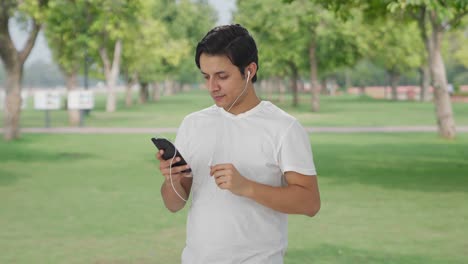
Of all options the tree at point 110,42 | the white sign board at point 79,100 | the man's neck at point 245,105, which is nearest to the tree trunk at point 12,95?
the tree at point 110,42

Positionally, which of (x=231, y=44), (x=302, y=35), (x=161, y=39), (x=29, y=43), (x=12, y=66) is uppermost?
(x=161, y=39)

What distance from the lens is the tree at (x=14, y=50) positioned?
2509 cm

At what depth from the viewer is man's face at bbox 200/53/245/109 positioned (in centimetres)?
322

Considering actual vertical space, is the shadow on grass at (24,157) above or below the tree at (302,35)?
below

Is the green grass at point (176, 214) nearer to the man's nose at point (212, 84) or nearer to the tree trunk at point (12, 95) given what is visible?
the tree trunk at point (12, 95)

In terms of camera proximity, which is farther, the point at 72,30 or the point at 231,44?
the point at 72,30

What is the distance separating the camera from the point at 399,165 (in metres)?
18.6

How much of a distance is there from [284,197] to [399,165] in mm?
15762

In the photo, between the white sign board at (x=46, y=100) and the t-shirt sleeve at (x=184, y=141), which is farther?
the white sign board at (x=46, y=100)

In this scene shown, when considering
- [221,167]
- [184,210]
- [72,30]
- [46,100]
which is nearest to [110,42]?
[72,30]

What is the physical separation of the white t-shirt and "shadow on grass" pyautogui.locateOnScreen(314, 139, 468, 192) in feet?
38.0

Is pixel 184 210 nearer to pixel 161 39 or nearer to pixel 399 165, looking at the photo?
pixel 399 165

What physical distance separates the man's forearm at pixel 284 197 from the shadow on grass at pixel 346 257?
5481mm

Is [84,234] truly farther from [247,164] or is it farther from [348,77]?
[348,77]
